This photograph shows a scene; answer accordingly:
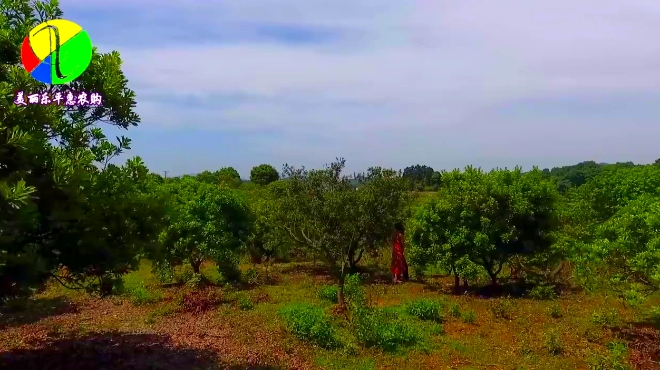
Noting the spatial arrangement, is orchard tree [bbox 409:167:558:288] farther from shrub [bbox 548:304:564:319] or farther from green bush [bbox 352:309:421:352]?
green bush [bbox 352:309:421:352]

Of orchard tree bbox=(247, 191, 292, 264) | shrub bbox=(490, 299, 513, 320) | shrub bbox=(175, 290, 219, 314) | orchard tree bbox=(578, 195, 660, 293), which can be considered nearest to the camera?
orchard tree bbox=(578, 195, 660, 293)

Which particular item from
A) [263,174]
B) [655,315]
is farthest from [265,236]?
[263,174]

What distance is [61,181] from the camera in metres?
6.45

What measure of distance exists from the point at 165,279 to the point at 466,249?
466 inches

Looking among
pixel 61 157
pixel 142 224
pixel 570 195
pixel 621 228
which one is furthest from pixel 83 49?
pixel 570 195

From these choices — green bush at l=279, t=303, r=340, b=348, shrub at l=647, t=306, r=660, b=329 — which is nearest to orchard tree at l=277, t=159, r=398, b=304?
green bush at l=279, t=303, r=340, b=348

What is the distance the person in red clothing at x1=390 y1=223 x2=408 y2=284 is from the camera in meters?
22.4

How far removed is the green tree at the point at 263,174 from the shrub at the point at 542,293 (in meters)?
50.5

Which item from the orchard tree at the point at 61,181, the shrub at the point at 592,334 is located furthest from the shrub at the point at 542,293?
the orchard tree at the point at 61,181

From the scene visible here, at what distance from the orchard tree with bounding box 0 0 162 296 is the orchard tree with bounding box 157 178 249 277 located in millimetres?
11281

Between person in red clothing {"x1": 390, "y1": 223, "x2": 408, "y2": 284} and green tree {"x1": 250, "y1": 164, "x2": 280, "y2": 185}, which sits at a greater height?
green tree {"x1": 250, "y1": 164, "x2": 280, "y2": 185}

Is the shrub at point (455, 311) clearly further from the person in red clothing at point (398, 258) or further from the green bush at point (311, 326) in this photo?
the person in red clothing at point (398, 258)

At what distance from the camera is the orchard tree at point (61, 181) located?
250 inches

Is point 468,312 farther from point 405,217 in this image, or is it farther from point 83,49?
point 83,49
